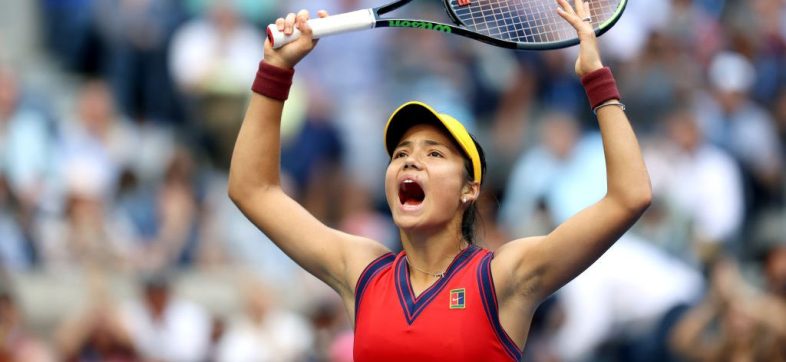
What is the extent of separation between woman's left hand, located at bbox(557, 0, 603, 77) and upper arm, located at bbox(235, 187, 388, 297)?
0.88 meters

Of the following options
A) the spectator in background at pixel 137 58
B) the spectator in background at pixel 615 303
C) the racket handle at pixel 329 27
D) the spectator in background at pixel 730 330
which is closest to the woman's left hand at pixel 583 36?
the racket handle at pixel 329 27

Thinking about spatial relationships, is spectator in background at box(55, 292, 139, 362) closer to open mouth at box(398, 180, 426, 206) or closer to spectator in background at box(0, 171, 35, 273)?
spectator in background at box(0, 171, 35, 273)

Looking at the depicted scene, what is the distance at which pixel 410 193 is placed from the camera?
14.3ft

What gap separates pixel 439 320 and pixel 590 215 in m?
0.53

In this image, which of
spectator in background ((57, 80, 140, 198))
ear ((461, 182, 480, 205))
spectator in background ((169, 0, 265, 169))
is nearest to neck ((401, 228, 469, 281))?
ear ((461, 182, 480, 205))

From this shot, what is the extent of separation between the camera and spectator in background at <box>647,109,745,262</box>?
962 centimetres

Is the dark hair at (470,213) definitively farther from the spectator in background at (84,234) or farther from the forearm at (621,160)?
the spectator in background at (84,234)

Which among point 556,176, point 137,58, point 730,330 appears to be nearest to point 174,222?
point 137,58

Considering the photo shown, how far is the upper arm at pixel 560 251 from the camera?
12.8ft

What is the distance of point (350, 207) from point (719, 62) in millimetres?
3339

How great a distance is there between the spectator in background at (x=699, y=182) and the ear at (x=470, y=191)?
5.31 meters

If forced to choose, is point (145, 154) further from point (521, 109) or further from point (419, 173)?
point (419, 173)

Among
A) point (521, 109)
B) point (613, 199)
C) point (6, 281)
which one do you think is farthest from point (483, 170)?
point (521, 109)

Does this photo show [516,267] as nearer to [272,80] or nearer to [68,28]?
[272,80]
